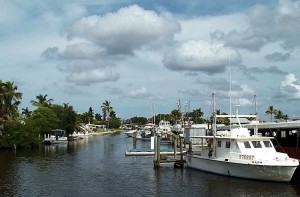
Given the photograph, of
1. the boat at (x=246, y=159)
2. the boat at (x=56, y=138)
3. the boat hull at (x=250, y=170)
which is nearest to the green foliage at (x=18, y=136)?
the boat at (x=56, y=138)

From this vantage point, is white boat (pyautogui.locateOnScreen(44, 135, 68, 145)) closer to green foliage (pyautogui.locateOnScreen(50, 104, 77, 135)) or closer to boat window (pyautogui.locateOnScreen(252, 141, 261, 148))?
green foliage (pyautogui.locateOnScreen(50, 104, 77, 135))

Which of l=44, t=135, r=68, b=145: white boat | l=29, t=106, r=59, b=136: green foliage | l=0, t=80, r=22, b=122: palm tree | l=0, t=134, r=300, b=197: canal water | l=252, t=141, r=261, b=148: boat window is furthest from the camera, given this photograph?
l=44, t=135, r=68, b=145: white boat

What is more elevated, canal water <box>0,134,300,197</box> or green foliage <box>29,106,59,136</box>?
green foliage <box>29,106,59,136</box>

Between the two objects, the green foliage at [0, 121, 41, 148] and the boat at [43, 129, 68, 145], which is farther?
the boat at [43, 129, 68, 145]

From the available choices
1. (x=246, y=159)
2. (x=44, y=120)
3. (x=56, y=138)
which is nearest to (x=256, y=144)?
(x=246, y=159)

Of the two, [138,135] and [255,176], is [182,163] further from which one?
[138,135]

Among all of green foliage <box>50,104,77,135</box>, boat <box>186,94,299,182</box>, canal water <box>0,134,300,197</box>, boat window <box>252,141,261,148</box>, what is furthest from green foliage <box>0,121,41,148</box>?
boat window <box>252,141,261,148</box>

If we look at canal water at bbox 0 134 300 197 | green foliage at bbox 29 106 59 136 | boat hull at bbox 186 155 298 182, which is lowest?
canal water at bbox 0 134 300 197

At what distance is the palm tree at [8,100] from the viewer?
8375 cm

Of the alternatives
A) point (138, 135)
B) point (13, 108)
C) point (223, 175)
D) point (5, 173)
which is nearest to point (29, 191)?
point (5, 173)

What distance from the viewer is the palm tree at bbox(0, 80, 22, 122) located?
83750 mm

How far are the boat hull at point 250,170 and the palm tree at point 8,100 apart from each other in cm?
4849

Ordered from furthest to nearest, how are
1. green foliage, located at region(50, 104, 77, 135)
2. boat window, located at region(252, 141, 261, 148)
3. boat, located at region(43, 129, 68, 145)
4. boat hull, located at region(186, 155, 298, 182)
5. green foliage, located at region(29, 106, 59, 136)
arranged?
green foliage, located at region(50, 104, 77, 135) < boat, located at region(43, 129, 68, 145) < green foliage, located at region(29, 106, 59, 136) < boat window, located at region(252, 141, 261, 148) < boat hull, located at region(186, 155, 298, 182)

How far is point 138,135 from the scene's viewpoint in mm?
147625
